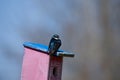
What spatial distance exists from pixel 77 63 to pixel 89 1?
4.20 ft

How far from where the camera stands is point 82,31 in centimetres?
485

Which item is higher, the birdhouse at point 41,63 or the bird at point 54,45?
the bird at point 54,45

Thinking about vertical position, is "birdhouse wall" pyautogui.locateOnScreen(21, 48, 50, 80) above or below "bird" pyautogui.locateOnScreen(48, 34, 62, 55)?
below

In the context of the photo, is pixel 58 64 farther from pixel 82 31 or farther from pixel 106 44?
pixel 106 44

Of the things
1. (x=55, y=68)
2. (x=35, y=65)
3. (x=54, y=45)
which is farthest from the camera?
(x=35, y=65)

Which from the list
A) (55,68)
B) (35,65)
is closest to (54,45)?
(55,68)

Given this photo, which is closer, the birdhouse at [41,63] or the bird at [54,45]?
the bird at [54,45]

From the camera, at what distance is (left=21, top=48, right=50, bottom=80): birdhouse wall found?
7.08 feet

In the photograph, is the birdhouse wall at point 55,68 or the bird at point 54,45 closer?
the bird at point 54,45

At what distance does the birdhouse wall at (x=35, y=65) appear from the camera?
2.16m

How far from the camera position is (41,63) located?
2.25m

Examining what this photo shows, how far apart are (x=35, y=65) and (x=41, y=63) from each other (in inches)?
6.0

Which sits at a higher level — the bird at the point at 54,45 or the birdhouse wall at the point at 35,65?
the bird at the point at 54,45

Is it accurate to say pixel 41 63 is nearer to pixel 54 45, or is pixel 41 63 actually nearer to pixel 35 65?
pixel 35 65
